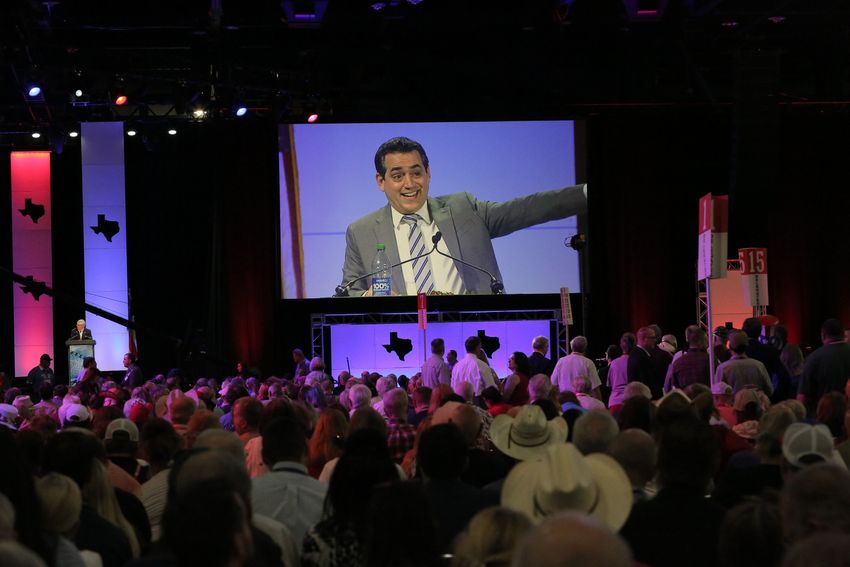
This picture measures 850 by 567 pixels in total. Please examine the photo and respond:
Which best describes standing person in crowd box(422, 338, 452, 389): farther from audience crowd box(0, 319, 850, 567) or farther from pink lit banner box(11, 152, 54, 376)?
pink lit banner box(11, 152, 54, 376)

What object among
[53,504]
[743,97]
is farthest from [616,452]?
[743,97]

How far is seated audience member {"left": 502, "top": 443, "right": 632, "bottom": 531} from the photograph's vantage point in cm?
308

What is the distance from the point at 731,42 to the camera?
18.6 meters

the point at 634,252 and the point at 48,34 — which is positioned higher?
the point at 48,34

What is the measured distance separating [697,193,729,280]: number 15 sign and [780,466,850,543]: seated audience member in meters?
6.73

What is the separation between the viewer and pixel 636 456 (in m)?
4.24

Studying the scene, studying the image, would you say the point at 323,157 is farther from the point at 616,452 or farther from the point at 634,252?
the point at 616,452

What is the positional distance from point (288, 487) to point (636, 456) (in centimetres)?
132

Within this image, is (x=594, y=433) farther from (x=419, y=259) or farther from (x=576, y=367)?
(x=419, y=259)

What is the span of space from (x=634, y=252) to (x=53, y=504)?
58.5 ft

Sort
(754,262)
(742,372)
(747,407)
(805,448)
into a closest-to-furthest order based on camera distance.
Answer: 1. (805,448)
2. (747,407)
3. (742,372)
4. (754,262)

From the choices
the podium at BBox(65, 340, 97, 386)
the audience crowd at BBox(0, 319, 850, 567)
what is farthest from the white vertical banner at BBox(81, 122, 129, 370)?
the audience crowd at BBox(0, 319, 850, 567)

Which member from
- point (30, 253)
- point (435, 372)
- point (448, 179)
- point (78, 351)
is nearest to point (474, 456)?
point (435, 372)

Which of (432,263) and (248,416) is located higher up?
(432,263)
